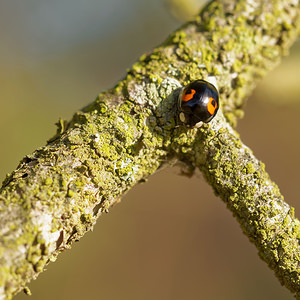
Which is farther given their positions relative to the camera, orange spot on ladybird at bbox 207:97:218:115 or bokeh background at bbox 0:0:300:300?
bokeh background at bbox 0:0:300:300

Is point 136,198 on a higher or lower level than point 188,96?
higher

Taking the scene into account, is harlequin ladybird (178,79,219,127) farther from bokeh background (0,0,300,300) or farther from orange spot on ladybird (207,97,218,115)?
bokeh background (0,0,300,300)

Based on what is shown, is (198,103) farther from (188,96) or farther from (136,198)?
(136,198)

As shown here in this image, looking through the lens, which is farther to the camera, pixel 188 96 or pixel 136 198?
pixel 136 198

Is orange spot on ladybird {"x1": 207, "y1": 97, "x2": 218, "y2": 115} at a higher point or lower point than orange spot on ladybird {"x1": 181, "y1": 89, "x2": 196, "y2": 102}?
lower

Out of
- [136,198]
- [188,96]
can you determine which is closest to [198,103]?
[188,96]

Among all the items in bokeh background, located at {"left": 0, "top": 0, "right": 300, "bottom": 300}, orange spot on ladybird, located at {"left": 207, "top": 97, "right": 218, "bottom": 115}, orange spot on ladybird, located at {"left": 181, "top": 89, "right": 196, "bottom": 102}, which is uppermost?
bokeh background, located at {"left": 0, "top": 0, "right": 300, "bottom": 300}

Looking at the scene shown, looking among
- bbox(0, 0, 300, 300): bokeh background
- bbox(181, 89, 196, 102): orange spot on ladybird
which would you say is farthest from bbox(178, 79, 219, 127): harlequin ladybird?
bbox(0, 0, 300, 300): bokeh background
